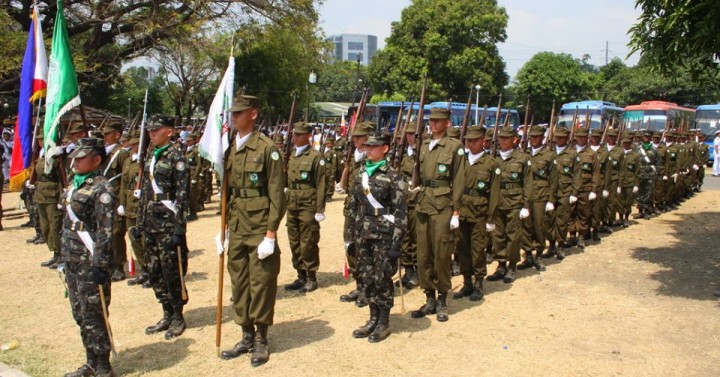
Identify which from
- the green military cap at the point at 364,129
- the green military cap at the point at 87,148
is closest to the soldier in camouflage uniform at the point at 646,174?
the green military cap at the point at 364,129

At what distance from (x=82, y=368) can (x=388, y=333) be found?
2.84m

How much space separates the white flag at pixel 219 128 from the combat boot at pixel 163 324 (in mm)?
1737

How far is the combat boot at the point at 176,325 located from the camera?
5.92 m

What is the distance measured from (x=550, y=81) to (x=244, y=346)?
4287 cm

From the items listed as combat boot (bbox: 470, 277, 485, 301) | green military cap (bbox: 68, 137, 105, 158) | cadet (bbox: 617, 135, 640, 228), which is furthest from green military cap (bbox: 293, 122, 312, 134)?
cadet (bbox: 617, 135, 640, 228)

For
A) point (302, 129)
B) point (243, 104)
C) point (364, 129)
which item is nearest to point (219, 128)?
point (243, 104)

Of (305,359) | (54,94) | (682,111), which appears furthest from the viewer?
(682,111)

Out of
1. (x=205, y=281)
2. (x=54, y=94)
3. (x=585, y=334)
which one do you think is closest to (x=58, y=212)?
(x=205, y=281)

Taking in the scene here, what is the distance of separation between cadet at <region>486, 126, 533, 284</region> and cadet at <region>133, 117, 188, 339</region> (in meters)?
4.40

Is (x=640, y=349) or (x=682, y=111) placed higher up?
(x=682, y=111)

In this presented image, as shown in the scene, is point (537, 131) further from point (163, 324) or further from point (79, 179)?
point (79, 179)

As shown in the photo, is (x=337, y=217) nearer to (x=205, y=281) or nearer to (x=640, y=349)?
(x=205, y=281)

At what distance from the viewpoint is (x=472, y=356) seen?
17.9 feet

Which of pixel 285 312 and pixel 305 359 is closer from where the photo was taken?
pixel 305 359
